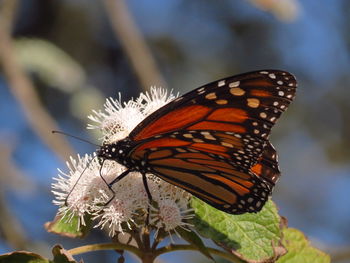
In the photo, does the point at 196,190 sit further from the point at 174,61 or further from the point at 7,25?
the point at 174,61

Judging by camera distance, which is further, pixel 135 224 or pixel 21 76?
pixel 21 76

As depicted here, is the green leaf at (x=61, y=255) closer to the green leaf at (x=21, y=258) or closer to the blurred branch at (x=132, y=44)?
the green leaf at (x=21, y=258)

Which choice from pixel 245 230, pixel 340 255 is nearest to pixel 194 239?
pixel 245 230

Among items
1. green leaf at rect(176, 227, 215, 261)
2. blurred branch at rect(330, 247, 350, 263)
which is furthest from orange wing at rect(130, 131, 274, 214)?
blurred branch at rect(330, 247, 350, 263)

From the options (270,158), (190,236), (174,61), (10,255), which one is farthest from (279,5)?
(174,61)

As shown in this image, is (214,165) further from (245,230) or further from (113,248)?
(113,248)

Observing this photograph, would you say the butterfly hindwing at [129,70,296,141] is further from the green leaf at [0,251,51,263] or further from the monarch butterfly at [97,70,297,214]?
the green leaf at [0,251,51,263]
